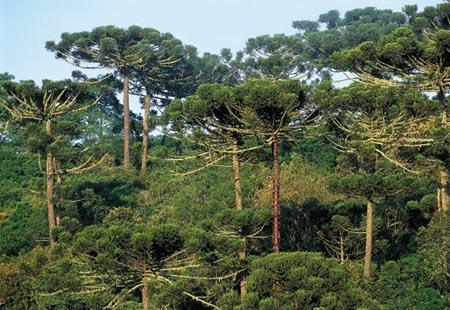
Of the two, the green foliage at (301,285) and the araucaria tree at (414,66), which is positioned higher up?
the araucaria tree at (414,66)

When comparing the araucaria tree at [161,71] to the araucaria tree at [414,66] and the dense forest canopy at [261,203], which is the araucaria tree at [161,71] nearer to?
the dense forest canopy at [261,203]

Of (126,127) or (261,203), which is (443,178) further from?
(126,127)

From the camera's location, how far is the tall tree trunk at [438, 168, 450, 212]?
88.0 ft

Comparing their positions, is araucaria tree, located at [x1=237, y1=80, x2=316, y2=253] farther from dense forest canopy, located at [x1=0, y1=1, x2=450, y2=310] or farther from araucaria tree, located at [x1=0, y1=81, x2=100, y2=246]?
araucaria tree, located at [x1=0, y1=81, x2=100, y2=246]

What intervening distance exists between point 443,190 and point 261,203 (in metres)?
7.85

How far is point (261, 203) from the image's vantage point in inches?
1281

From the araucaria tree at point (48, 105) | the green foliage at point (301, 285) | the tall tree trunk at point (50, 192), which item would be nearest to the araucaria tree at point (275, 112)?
the green foliage at point (301, 285)

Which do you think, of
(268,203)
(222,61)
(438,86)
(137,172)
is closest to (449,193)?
(438,86)

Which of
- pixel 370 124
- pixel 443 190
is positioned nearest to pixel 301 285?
pixel 370 124

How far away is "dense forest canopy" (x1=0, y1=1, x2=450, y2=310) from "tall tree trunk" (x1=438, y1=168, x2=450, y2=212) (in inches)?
1.8

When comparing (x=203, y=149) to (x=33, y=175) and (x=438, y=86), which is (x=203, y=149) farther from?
(x=33, y=175)

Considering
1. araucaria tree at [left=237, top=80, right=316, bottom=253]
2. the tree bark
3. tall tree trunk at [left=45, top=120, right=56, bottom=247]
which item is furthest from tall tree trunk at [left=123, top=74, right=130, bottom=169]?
araucaria tree at [left=237, top=80, right=316, bottom=253]

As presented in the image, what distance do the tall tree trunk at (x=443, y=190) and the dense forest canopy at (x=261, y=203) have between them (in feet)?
0.15

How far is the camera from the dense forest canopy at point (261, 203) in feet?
68.4
